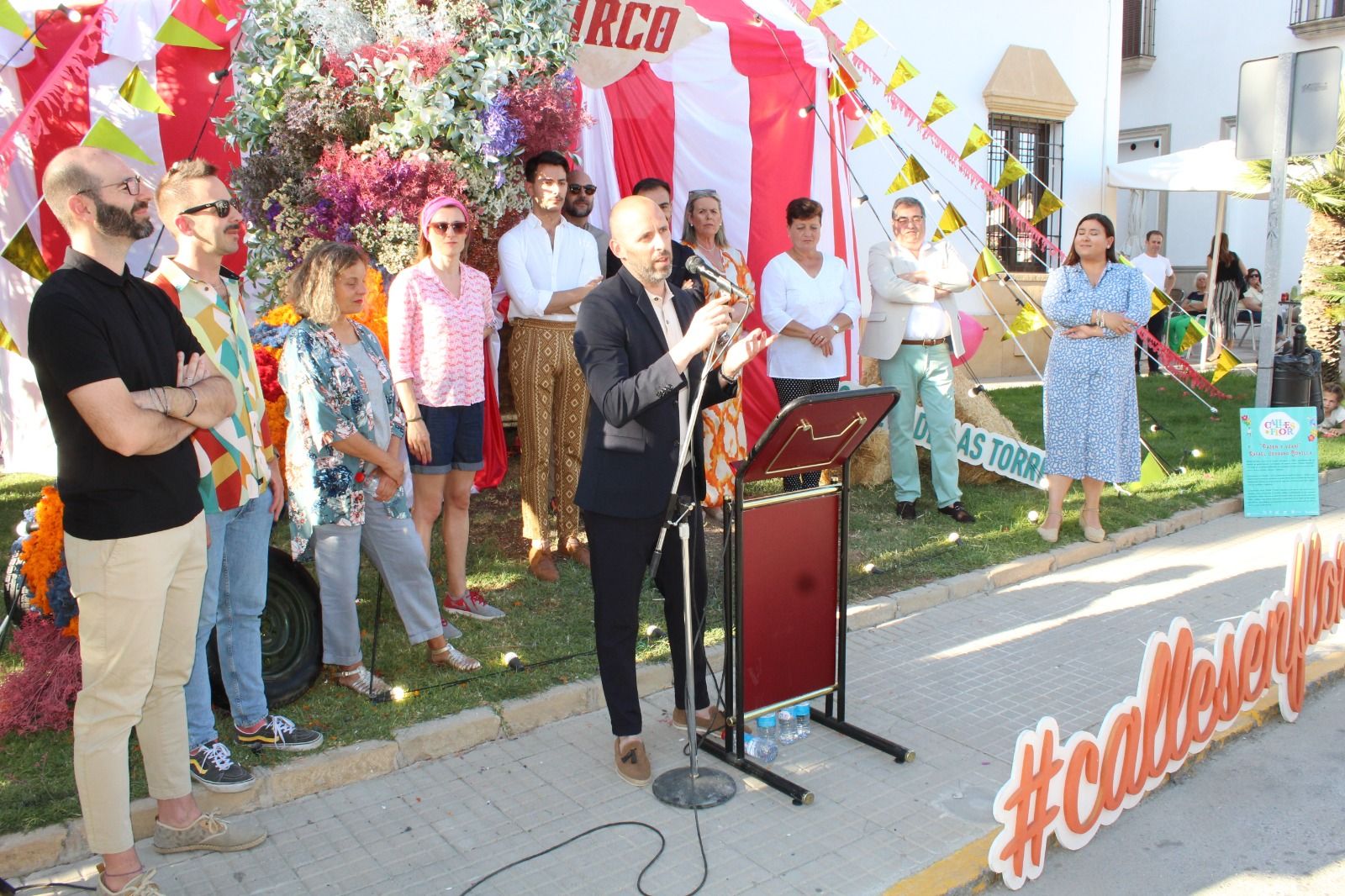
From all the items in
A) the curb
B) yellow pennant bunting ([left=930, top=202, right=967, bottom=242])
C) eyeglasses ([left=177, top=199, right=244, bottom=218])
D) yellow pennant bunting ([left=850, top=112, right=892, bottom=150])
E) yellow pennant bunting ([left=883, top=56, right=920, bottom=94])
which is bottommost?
the curb

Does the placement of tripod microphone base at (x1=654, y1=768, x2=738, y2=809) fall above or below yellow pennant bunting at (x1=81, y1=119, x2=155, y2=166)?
below

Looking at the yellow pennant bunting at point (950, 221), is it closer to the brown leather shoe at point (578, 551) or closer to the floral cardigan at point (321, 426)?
the brown leather shoe at point (578, 551)

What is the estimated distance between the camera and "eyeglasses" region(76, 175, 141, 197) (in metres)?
2.91

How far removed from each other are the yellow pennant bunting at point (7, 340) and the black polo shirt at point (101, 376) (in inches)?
169

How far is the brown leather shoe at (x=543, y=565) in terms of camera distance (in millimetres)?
6051

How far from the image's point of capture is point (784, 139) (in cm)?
799

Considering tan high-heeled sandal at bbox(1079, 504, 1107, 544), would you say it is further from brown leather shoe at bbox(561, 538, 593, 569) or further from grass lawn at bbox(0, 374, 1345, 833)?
brown leather shoe at bbox(561, 538, 593, 569)

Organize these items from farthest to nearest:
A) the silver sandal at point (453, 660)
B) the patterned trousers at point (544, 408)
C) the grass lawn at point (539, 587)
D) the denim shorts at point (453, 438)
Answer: the patterned trousers at point (544, 408) < the denim shorts at point (453, 438) < the silver sandal at point (453, 660) < the grass lawn at point (539, 587)

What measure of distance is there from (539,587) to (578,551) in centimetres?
46

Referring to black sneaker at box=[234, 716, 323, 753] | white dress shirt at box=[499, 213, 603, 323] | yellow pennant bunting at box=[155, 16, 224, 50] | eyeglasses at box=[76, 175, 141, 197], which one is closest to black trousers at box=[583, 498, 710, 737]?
black sneaker at box=[234, 716, 323, 753]

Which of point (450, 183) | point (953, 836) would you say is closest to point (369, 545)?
point (450, 183)

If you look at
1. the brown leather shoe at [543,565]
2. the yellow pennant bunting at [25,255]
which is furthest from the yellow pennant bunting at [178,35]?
the brown leather shoe at [543,565]

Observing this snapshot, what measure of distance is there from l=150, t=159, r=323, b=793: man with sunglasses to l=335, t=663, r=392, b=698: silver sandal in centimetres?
45

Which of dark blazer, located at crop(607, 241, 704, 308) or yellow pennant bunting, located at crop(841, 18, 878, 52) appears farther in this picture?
yellow pennant bunting, located at crop(841, 18, 878, 52)
